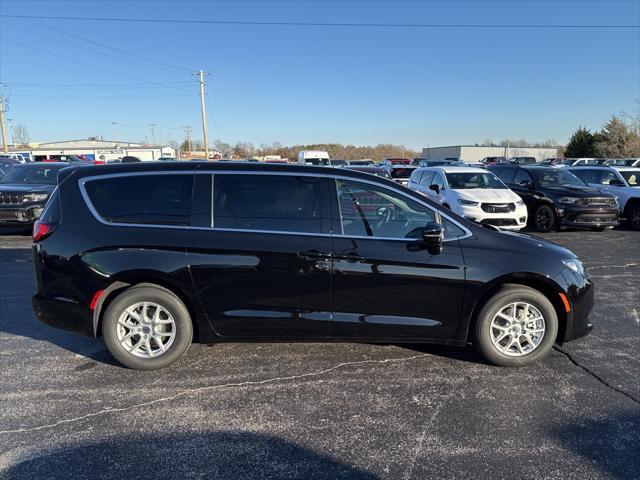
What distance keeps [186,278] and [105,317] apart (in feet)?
2.63

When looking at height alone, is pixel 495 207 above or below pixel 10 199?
below

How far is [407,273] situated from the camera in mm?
3791

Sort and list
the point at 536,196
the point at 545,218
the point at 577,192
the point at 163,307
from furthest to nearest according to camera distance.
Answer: the point at 536,196 → the point at 545,218 → the point at 577,192 → the point at 163,307

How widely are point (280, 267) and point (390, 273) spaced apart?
3.07 ft

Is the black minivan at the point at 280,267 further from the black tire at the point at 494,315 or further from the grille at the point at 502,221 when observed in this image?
the grille at the point at 502,221

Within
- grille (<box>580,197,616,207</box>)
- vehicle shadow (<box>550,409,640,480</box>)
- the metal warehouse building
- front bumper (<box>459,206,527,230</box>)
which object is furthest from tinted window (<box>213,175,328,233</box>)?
the metal warehouse building

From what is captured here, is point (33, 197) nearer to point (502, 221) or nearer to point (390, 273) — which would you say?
point (390, 273)

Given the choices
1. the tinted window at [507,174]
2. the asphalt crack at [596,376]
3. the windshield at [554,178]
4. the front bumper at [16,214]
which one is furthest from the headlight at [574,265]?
the front bumper at [16,214]

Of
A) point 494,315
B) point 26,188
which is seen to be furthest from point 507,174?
point 26,188

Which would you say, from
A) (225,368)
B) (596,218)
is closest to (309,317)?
(225,368)

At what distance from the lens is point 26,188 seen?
10250 mm

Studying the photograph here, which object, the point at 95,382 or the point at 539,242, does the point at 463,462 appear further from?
the point at 95,382

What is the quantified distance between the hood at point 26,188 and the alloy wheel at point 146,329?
7286mm

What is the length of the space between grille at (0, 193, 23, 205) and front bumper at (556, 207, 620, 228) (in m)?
13.2
